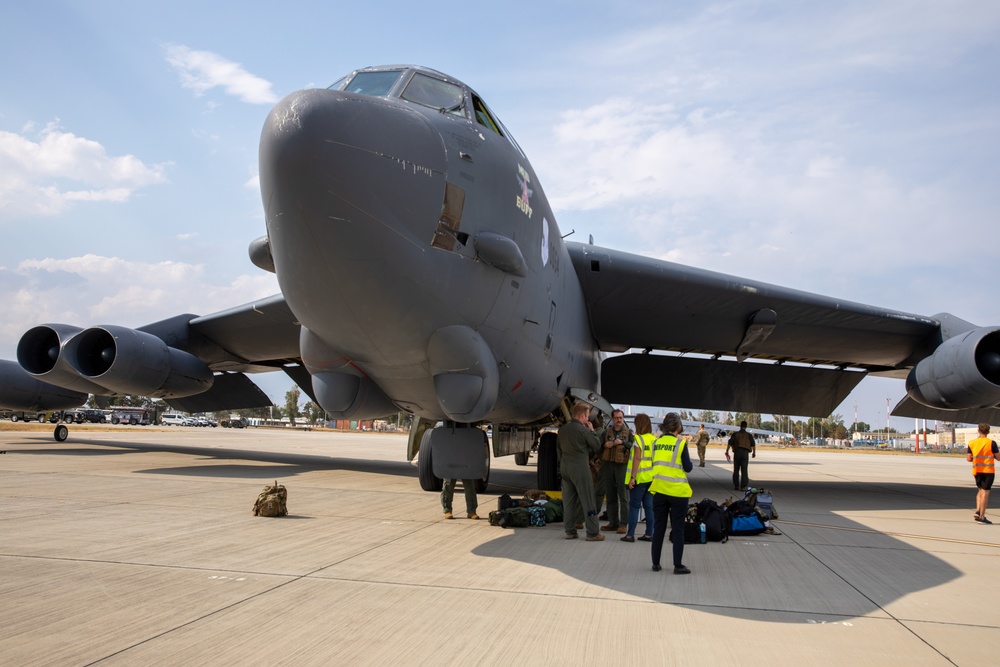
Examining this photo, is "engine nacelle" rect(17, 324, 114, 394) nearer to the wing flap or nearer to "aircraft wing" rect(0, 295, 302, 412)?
"aircraft wing" rect(0, 295, 302, 412)

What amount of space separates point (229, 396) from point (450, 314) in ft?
47.2

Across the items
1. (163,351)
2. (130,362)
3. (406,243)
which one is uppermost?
(406,243)

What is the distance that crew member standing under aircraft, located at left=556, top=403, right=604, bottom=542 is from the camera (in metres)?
7.41

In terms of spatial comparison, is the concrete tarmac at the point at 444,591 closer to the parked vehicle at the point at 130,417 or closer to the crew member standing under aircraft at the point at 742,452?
the crew member standing under aircraft at the point at 742,452

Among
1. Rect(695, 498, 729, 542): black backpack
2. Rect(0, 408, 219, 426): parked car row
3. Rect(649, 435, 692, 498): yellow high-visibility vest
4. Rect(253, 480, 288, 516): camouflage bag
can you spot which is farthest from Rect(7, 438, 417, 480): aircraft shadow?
Rect(0, 408, 219, 426): parked car row

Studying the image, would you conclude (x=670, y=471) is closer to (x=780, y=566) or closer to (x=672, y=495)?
(x=672, y=495)

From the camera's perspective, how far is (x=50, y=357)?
48.9 ft

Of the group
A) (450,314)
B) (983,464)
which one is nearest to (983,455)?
(983,464)

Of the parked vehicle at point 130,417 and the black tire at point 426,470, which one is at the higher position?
the black tire at point 426,470

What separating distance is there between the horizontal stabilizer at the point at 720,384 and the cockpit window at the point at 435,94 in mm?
10264

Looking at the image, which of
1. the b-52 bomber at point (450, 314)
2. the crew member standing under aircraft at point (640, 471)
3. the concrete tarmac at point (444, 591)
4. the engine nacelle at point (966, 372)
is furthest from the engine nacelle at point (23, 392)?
the engine nacelle at point (966, 372)

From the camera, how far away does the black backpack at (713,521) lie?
7.61 metres

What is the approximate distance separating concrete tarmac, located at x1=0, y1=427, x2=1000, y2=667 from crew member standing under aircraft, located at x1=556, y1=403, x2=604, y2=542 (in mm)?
203

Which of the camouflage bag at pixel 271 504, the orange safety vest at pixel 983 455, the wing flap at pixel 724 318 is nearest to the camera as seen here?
the camouflage bag at pixel 271 504
